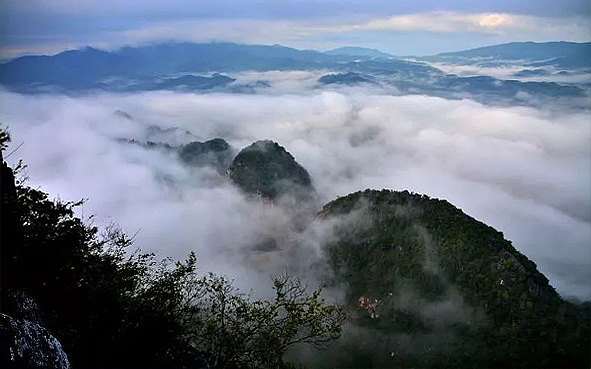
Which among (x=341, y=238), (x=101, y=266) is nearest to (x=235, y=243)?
(x=341, y=238)

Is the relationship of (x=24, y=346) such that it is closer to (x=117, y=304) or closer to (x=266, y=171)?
(x=117, y=304)

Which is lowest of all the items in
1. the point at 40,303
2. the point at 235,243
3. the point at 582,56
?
the point at 40,303

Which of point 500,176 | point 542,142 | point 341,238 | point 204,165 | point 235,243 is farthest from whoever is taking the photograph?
point 542,142

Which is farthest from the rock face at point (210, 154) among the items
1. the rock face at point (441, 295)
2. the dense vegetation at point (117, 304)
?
the dense vegetation at point (117, 304)

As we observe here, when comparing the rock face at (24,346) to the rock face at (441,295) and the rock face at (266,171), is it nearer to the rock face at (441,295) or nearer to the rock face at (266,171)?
the rock face at (441,295)

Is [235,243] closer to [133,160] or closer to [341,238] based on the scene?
[341,238]

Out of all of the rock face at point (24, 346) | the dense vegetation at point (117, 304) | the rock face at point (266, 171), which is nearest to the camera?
the rock face at point (24, 346)

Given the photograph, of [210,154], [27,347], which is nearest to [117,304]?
[27,347]

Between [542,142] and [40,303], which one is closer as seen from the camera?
[40,303]
